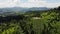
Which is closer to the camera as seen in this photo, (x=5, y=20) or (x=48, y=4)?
(x=5, y=20)

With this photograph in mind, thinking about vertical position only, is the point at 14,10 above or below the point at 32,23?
above

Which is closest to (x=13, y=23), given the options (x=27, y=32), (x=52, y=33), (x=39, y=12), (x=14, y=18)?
(x=14, y=18)

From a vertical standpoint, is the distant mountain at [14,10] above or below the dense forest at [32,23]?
above

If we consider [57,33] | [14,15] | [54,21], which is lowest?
[57,33]

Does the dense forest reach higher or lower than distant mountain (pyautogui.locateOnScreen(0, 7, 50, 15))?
lower

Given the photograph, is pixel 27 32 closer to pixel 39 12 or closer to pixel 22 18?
pixel 22 18

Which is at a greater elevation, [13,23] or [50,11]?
[50,11]

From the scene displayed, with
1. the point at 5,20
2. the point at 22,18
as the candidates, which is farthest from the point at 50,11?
the point at 5,20
